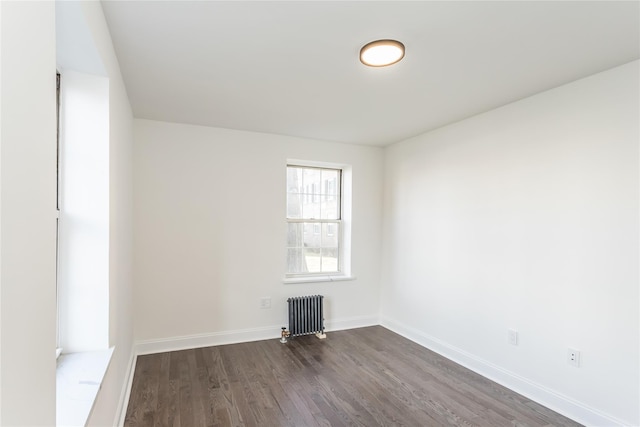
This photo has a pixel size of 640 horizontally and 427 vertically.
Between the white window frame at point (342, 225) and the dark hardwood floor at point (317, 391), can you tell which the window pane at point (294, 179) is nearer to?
the white window frame at point (342, 225)

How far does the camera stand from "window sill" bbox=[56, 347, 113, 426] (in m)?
1.21

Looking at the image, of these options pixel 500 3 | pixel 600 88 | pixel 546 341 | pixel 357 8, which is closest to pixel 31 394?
pixel 357 8

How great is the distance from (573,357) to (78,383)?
A: 3073 mm

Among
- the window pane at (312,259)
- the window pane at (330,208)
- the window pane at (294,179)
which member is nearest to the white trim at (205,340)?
the window pane at (312,259)

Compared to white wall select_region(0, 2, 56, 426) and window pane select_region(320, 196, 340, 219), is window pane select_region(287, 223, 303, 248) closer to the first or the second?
window pane select_region(320, 196, 340, 219)

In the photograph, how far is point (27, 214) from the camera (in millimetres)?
A: 740

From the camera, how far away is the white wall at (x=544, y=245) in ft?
7.08

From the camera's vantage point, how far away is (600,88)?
227 cm

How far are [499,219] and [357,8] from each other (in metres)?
2.24

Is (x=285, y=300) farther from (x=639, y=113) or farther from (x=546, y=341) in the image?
(x=639, y=113)

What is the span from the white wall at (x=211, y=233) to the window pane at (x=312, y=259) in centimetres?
26

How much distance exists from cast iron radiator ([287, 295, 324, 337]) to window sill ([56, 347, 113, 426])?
234 centimetres

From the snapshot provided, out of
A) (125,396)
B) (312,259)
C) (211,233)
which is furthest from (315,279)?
(125,396)

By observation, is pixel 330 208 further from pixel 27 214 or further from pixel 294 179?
pixel 27 214
